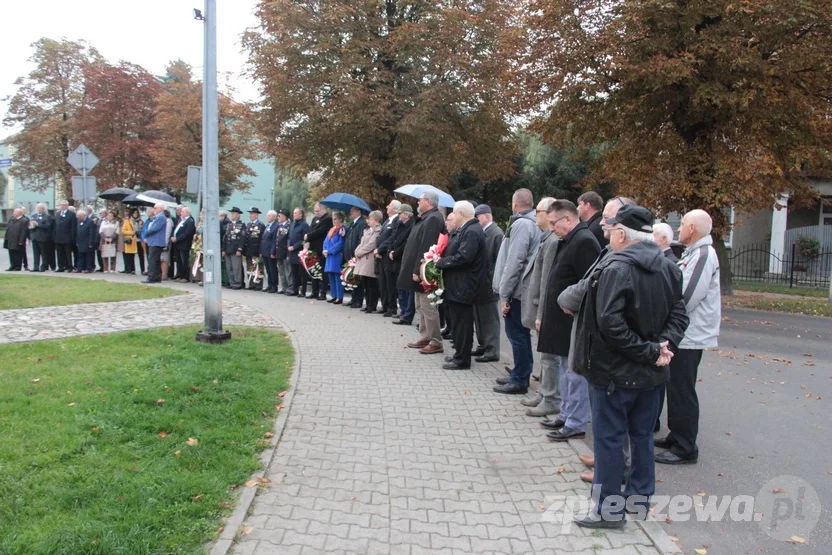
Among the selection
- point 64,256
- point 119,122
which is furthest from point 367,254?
point 119,122

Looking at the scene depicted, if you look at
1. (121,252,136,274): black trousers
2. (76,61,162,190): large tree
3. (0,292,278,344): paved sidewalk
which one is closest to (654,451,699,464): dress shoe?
(0,292,278,344): paved sidewalk

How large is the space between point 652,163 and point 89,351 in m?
14.2

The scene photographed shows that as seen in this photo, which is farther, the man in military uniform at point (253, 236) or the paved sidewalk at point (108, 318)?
the man in military uniform at point (253, 236)

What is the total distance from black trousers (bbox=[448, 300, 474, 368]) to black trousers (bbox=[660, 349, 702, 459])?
3.09 m

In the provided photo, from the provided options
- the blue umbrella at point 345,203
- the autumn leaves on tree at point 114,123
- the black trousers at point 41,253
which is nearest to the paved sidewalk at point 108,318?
the blue umbrella at point 345,203

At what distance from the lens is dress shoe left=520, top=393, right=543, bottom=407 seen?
6699 millimetres

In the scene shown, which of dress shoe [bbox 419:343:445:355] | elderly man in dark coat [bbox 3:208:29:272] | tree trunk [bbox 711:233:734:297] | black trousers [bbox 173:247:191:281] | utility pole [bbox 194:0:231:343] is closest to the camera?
utility pole [bbox 194:0:231:343]

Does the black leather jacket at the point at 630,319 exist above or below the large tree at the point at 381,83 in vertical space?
below

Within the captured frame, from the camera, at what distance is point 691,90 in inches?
604

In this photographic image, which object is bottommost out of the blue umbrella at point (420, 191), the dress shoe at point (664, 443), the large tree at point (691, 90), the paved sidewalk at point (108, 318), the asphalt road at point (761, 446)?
the asphalt road at point (761, 446)

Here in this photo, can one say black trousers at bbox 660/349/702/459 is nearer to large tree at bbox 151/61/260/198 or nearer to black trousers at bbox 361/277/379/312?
black trousers at bbox 361/277/379/312

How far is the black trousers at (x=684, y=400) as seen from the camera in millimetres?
5301

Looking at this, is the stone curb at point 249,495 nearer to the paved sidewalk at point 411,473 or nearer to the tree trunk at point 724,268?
the paved sidewalk at point 411,473

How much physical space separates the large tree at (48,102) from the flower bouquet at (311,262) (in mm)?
31854
